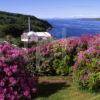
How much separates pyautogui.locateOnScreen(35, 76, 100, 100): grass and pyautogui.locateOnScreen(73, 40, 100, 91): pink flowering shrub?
26 centimetres

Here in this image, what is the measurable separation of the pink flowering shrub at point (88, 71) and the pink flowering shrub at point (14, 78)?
51.8 inches

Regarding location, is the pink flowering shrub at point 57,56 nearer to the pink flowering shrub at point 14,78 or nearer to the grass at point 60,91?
the grass at point 60,91

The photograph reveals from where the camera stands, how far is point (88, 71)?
10.6 meters

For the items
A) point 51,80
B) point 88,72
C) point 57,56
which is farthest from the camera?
point 57,56

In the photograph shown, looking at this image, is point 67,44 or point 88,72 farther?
point 67,44

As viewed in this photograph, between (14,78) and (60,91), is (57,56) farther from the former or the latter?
(14,78)

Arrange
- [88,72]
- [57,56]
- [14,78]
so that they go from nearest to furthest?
[14,78] < [88,72] < [57,56]

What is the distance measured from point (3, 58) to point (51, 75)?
3263mm

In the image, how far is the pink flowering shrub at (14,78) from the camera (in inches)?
395

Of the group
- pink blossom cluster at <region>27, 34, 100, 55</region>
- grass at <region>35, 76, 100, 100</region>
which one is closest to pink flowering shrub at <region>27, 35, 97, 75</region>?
pink blossom cluster at <region>27, 34, 100, 55</region>

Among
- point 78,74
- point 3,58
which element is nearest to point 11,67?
point 3,58

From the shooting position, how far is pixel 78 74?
35.0 ft

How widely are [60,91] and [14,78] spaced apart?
4.90 feet

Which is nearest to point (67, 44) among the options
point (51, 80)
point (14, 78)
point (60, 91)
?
point (51, 80)
